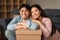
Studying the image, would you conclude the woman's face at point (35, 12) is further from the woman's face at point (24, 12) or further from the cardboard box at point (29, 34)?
the cardboard box at point (29, 34)

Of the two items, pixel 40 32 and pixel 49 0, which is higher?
pixel 49 0

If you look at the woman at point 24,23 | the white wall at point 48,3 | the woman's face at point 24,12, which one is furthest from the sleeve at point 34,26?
the white wall at point 48,3

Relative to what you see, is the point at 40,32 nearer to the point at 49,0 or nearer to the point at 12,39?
the point at 12,39

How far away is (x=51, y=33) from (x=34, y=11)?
0.27 meters

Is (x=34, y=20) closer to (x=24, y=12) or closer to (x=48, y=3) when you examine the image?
(x=24, y=12)

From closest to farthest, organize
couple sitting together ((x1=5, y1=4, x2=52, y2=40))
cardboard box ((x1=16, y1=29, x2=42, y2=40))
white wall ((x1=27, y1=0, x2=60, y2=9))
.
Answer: cardboard box ((x1=16, y1=29, x2=42, y2=40)) → couple sitting together ((x1=5, y1=4, x2=52, y2=40)) → white wall ((x1=27, y1=0, x2=60, y2=9))

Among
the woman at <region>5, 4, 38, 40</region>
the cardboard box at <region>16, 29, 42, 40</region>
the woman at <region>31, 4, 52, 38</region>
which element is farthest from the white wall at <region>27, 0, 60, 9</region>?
the cardboard box at <region>16, 29, 42, 40</region>

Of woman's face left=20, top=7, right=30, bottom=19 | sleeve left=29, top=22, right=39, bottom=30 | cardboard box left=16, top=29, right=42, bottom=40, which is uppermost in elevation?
woman's face left=20, top=7, right=30, bottom=19

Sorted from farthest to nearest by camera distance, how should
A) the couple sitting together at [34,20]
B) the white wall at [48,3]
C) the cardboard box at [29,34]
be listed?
the white wall at [48,3], the couple sitting together at [34,20], the cardboard box at [29,34]

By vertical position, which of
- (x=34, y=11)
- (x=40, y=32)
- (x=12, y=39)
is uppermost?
(x=34, y=11)

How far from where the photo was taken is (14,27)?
64.2 inches

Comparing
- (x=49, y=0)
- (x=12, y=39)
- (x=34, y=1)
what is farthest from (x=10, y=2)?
(x=12, y=39)

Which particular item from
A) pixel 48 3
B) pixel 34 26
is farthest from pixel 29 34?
pixel 48 3

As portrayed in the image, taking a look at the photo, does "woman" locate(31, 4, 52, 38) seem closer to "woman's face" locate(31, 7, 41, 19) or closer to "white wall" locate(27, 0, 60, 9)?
"woman's face" locate(31, 7, 41, 19)
